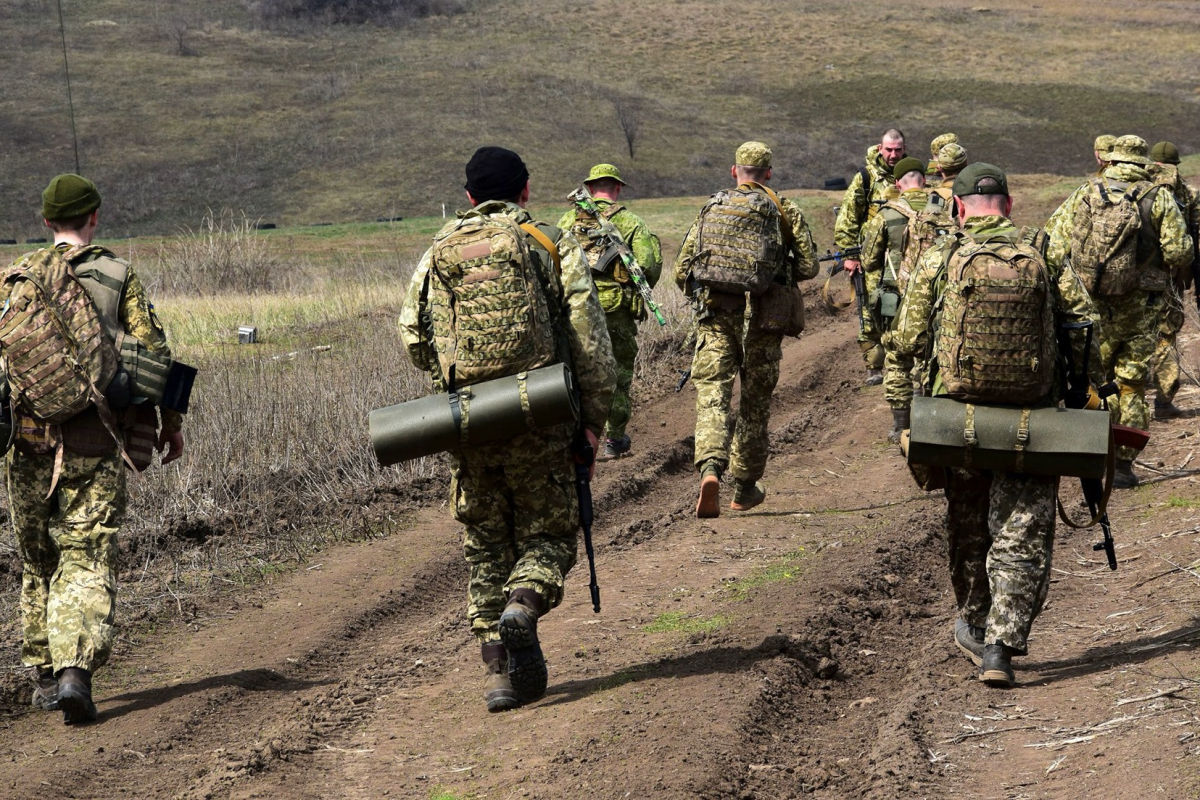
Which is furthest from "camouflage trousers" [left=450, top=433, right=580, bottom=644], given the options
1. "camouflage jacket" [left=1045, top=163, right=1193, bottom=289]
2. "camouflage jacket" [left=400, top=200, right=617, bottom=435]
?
"camouflage jacket" [left=1045, top=163, right=1193, bottom=289]

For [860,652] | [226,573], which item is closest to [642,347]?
[226,573]

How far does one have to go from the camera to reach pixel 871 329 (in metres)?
11.4

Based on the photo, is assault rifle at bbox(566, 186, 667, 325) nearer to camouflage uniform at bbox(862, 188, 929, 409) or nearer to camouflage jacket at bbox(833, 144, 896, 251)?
camouflage uniform at bbox(862, 188, 929, 409)

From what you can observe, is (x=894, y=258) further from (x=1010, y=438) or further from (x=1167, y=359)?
(x=1010, y=438)

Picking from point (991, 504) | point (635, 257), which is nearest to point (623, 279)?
point (635, 257)

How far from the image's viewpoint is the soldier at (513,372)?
5316 millimetres

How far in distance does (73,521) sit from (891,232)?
6.43 metres

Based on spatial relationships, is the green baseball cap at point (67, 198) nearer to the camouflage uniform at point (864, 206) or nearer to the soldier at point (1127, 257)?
the soldier at point (1127, 257)

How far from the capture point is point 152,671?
645 centimetres

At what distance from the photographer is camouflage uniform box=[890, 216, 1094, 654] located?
5535mm

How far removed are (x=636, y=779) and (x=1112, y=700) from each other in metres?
1.88

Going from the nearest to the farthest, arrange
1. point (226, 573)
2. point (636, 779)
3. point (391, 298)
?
point (636, 779)
point (226, 573)
point (391, 298)

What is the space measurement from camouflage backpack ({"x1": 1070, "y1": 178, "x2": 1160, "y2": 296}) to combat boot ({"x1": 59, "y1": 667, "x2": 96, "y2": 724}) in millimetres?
6042

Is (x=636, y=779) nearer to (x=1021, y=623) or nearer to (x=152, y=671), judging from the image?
(x=1021, y=623)
